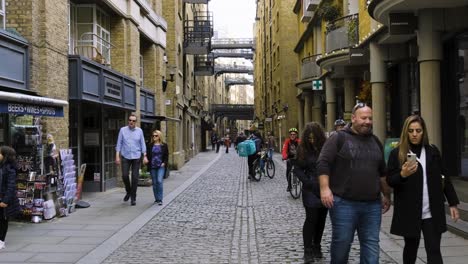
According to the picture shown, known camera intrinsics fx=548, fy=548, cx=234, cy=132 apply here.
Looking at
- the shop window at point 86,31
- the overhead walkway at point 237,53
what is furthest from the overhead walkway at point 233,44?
the shop window at point 86,31

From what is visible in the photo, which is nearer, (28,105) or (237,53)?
(28,105)

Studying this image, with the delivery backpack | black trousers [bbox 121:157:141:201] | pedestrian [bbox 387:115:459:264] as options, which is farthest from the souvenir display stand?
the delivery backpack

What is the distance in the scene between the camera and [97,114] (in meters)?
14.6

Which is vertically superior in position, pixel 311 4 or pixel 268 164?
pixel 311 4

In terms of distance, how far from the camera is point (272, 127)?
50.9 m

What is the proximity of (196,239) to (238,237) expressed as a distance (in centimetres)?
66

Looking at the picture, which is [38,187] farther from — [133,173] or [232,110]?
[232,110]

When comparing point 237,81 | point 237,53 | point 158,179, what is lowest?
point 158,179

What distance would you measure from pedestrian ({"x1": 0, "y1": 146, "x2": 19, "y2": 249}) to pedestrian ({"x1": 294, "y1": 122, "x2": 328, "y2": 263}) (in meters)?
3.65

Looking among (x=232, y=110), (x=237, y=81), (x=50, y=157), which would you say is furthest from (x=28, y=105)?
(x=237, y=81)


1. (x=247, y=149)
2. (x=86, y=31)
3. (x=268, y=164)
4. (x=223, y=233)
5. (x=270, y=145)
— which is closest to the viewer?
(x=223, y=233)

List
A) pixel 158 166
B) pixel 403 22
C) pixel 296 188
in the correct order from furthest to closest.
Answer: pixel 296 188
pixel 158 166
pixel 403 22

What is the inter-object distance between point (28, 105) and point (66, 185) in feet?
7.46

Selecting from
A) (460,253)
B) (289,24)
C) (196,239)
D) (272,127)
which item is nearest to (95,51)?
(196,239)
